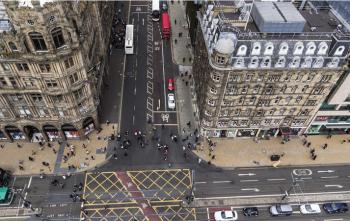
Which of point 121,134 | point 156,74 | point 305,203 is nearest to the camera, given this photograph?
point 305,203

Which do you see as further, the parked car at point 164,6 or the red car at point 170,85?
the parked car at point 164,6

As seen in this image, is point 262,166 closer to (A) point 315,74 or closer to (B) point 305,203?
(B) point 305,203

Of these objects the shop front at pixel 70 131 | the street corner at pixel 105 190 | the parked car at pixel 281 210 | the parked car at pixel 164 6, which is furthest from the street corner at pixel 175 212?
the parked car at pixel 164 6

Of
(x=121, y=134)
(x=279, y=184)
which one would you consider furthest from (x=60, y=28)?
(x=279, y=184)

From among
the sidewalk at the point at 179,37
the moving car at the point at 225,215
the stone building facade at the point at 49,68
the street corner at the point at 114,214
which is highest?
the stone building facade at the point at 49,68

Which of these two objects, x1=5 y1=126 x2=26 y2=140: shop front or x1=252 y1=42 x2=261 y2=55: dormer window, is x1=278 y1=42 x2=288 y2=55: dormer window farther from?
x1=5 y1=126 x2=26 y2=140: shop front

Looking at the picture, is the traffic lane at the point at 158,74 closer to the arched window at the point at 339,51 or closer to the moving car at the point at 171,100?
the moving car at the point at 171,100

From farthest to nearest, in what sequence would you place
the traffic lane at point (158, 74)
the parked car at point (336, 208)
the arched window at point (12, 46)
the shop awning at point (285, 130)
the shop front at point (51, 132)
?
the traffic lane at point (158, 74)
the shop awning at point (285, 130)
the shop front at point (51, 132)
the parked car at point (336, 208)
the arched window at point (12, 46)
